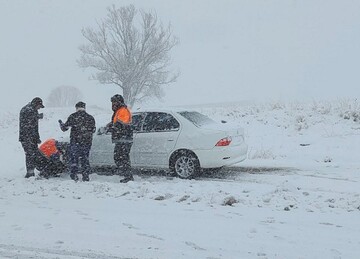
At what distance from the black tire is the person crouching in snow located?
262 centimetres

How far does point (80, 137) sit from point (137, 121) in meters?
1.47

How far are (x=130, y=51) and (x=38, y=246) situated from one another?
1327 inches

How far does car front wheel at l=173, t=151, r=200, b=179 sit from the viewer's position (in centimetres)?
834

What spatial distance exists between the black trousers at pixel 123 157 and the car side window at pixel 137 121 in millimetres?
1038

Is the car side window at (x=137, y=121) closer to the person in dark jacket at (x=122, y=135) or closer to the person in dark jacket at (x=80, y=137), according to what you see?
the person in dark jacket at (x=122, y=135)

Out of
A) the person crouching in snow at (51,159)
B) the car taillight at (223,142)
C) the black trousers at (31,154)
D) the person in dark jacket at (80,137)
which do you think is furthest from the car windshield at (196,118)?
the black trousers at (31,154)

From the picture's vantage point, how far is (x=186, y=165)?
8.43 meters

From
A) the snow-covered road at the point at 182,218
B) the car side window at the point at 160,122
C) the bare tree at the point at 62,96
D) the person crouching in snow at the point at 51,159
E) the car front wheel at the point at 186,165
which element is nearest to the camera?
the snow-covered road at the point at 182,218

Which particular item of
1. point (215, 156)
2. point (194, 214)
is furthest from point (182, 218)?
point (215, 156)

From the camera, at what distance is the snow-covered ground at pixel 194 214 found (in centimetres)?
420

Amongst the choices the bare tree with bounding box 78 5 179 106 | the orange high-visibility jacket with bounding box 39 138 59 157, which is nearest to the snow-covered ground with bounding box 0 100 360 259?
the orange high-visibility jacket with bounding box 39 138 59 157

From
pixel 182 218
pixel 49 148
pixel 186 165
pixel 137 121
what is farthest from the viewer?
pixel 137 121

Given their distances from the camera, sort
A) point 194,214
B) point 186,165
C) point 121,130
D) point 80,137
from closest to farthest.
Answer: point 194,214 < point 121,130 < point 80,137 < point 186,165

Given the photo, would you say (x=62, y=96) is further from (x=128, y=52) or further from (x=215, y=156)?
(x=215, y=156)
